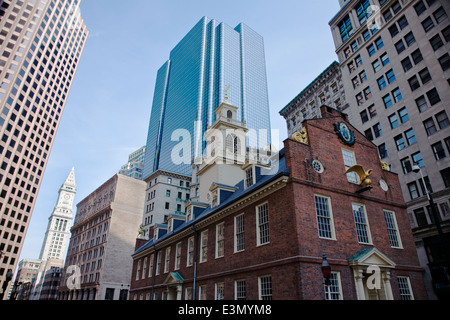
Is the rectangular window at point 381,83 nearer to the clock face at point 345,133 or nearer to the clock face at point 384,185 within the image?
the clock face at point 345,133

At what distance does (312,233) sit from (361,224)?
5017 millimetres

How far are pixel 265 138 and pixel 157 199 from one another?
92569mm

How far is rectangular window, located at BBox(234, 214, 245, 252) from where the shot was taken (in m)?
20.4

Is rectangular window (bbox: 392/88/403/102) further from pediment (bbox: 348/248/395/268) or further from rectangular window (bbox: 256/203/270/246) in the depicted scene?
rectangular window (bbox: 256/203/270/246)

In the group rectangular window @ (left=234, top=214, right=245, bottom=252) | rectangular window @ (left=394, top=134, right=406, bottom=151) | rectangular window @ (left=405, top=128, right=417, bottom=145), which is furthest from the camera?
rectangular window @ (left=394, top=134, right=406, bottom=151)

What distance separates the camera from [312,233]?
54.6ft

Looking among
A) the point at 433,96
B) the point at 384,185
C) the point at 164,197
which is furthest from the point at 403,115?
the point at 164,197

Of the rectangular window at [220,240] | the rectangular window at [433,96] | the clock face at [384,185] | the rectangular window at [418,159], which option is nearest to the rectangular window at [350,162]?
the clock face at [384,185]

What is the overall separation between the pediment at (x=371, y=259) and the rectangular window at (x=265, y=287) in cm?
498

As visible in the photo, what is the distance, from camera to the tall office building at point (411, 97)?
31.6m

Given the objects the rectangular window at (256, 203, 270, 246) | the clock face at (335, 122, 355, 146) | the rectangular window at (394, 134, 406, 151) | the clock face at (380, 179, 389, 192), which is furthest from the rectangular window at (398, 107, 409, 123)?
the rectangular window at (256, 203, 270, 246)

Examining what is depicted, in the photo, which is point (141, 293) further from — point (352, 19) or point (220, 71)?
point (220, 71)

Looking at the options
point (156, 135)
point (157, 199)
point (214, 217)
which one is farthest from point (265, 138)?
point (214, 217)

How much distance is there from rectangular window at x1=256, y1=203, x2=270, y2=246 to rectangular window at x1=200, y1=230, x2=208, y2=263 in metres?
7.11
